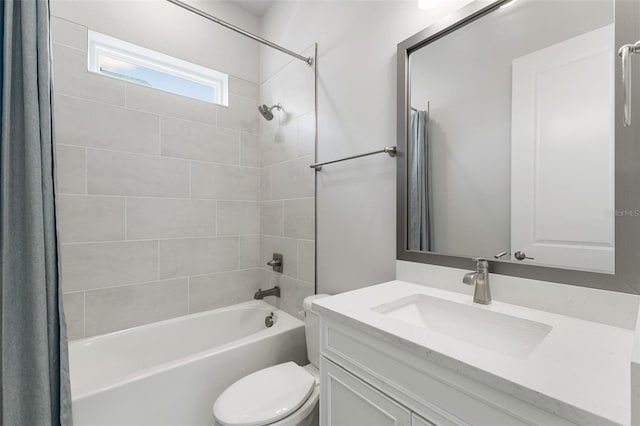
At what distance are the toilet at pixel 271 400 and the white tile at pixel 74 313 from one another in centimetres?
105

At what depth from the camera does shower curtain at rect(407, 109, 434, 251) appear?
4.12 ft

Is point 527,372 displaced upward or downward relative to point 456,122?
downward

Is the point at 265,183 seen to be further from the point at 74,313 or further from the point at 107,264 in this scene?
the point at 74,313

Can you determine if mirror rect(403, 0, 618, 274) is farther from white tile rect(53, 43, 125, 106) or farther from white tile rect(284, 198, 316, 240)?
white tile rect(53, 43, 125, 106)

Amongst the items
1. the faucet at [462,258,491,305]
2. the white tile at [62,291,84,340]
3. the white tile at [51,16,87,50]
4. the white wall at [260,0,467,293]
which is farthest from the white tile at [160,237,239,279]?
the faucet at [462,258,491,305]

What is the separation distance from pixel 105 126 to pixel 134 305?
111cm

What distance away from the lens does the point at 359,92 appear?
60.6 inches

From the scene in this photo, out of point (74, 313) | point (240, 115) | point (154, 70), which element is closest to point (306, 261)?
point (240, 115)

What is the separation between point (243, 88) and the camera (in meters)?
2.27

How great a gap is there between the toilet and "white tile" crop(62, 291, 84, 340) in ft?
3.45

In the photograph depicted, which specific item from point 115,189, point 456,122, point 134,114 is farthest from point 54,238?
point 456,122

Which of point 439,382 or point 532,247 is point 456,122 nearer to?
point 532,247

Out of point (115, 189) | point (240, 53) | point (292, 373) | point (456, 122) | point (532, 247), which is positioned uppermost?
point (240, 53)

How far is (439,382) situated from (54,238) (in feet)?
4.44
